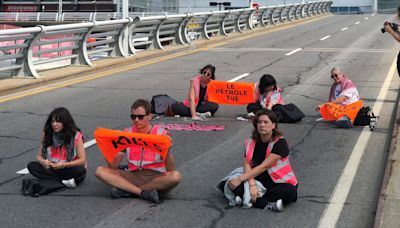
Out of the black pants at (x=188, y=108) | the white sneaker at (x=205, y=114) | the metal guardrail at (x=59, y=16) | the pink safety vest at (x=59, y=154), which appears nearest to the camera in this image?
the pink safety vest at (x=59, y=154)

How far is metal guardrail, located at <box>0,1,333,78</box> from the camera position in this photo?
47.5 feet

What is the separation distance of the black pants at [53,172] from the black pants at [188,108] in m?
4.48

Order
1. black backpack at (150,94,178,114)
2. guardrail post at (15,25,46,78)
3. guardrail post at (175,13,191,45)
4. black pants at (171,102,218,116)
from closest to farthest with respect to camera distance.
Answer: black pants at (171,102,218,116) → black backpack at (150,94,178,114) → guardrail post at (15,25,46,78) → guardrail post at (175,13,191,45)

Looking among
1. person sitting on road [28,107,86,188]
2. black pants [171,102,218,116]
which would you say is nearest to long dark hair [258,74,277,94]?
black pants [171,102,218,116]

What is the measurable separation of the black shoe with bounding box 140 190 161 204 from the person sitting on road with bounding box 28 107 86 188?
87cm

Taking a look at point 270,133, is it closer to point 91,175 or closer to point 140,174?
point 140,174

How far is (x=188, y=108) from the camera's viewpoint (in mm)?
10734

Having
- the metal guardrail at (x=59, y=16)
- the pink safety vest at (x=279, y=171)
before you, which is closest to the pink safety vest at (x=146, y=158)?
the pink safety vest at (x=279, y=171)

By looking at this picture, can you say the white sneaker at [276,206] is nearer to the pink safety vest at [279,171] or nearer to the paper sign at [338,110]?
the pink safety vest at [279,171]

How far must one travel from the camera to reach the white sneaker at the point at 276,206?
18.2 feet

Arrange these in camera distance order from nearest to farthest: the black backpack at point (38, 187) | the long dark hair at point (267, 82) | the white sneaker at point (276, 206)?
the white sneaker at point (276, 206) < the black backpack at point (38, 187) < the long dark hair at point (267, 82)

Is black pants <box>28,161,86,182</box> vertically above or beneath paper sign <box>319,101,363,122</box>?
beneath

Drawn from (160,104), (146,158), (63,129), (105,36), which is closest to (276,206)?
(146,158)

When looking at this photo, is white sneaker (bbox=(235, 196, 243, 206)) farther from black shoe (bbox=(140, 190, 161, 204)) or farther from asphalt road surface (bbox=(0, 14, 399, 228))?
black shoe (bbox=(140, 190, 161, 204))
